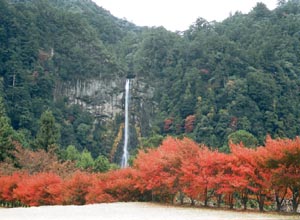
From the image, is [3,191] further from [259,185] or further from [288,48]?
[288,48]

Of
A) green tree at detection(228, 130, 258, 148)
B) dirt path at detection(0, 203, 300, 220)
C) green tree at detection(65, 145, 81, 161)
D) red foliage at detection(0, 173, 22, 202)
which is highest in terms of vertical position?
dirt path at detection(0, 203, 300, 220)

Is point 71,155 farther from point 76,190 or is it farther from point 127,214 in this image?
point 127,214

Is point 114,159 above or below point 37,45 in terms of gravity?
below

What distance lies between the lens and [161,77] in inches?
3607

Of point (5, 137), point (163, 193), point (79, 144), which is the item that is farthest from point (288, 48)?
point (163, 193)

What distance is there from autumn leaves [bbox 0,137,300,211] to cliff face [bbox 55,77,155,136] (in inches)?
2098

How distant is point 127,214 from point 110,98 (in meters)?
64.6

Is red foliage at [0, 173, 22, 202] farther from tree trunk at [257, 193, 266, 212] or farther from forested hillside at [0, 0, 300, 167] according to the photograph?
forested hillside at [0, 0, 300, 167]

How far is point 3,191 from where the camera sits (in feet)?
96.1

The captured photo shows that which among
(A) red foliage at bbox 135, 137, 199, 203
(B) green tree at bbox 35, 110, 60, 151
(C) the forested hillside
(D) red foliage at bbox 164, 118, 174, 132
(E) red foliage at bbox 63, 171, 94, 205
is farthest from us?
(D) red foliage at bbox 164, 118, 174, 132

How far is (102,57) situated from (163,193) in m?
67.3

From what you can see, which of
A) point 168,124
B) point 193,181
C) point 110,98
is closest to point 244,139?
point 168,124

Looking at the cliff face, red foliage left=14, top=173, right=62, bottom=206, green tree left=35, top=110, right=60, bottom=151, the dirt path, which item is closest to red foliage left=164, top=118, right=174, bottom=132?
the cliff face

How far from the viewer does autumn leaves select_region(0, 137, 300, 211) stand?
68.4 feet
